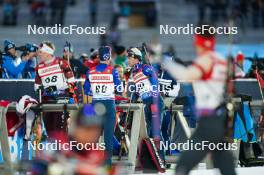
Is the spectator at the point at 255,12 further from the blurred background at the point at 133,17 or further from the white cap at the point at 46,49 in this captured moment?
the white cap at the point at 46,49

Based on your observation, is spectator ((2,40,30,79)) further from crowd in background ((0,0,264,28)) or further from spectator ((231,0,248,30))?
spectator ((231,0,248,30))

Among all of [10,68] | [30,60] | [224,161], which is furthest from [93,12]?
[224,161]

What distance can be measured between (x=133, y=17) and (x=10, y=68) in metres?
17.6

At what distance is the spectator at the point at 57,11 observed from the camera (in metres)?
31.0

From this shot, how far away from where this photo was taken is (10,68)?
17.0m

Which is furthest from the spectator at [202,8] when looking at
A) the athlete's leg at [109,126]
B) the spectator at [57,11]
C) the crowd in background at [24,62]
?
the athlete's leg at [109,126]

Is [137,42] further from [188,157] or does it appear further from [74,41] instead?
[188,157]

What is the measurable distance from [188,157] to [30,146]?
4191 mm

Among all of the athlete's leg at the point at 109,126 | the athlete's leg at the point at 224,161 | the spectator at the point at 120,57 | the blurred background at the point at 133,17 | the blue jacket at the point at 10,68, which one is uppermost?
the blurred background at the point at 133,17

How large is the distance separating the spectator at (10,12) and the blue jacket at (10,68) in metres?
15.6

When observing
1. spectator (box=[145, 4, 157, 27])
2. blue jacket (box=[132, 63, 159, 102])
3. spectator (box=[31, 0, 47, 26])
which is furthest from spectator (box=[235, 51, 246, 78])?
spectator (box=[145, 4, 157, 27])

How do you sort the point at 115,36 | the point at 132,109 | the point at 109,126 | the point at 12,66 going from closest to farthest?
the point at 109,126 < the point at 132,109 < the point at 12,66 < the point at 115,36

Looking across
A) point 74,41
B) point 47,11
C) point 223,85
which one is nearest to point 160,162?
point 223,85

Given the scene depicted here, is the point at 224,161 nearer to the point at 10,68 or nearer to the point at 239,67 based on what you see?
the point at 10,68
